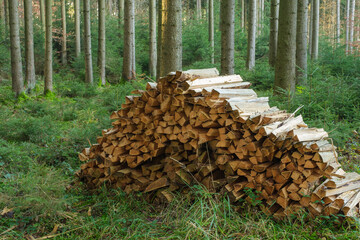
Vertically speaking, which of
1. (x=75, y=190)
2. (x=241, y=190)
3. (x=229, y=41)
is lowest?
(x=75, y=190)

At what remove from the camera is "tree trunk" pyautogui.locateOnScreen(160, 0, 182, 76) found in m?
6.61

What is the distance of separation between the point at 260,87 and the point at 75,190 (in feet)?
25.7

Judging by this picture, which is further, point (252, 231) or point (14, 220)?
point (14, 220)

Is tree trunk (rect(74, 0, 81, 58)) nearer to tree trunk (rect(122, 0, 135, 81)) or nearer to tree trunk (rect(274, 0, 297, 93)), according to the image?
tree trunk (rect(122, 0, 135, 81))

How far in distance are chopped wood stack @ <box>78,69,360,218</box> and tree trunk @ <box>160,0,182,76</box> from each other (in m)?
1.77

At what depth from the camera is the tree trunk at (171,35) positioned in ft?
21.7

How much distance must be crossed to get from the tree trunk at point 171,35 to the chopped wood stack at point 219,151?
1766 mm

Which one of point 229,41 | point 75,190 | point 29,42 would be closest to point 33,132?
point 75,190

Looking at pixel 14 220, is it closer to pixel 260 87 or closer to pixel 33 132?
pixel 33 132

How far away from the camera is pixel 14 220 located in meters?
4.00

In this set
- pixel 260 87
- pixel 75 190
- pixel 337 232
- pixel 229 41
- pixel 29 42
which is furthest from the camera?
pixel 29 42

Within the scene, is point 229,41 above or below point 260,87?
above

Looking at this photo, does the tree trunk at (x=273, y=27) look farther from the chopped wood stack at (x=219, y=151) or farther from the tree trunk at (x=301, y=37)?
the chopped wood stack at (x=219, y=151)

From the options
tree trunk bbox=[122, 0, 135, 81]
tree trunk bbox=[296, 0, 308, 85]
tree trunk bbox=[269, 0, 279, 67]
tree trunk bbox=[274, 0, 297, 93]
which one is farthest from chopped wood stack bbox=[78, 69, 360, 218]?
tree trunk bbox=[122, 0, 135, 81]
